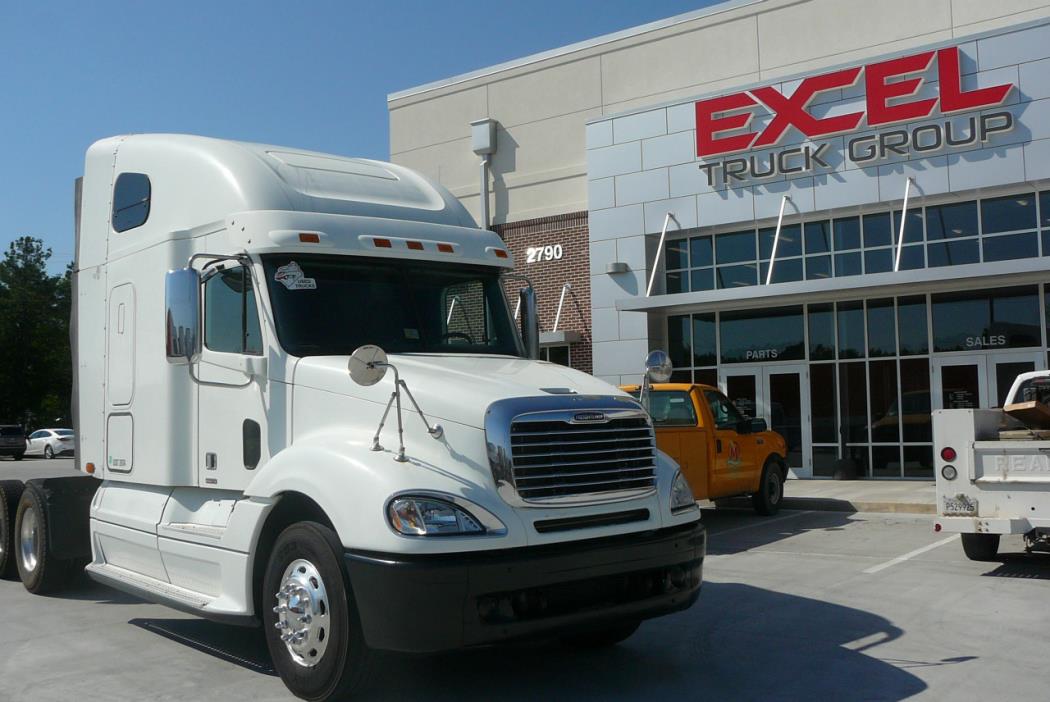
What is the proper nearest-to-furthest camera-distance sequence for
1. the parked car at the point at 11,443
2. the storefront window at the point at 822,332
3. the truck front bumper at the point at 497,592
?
the truck front bumper at the point at 497,592 → the storefront window at the point at 822,332 → the parked car at the point at 11,443

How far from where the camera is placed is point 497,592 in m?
5.03

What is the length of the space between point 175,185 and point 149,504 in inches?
92.4

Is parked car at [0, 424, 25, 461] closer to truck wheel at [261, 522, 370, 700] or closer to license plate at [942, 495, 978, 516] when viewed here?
license plate at [942, 495, 978, 516]

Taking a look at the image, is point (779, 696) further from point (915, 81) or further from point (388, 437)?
point (915, 81)

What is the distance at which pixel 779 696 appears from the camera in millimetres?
5633

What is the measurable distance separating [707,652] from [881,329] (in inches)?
589

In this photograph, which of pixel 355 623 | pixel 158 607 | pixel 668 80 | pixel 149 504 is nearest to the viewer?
pixel 355 623

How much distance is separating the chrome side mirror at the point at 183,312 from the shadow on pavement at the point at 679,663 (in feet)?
6.88

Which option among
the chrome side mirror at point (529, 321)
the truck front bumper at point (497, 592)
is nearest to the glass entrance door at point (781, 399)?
the chrome side mirror at point (529, 321)

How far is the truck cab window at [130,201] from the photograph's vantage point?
25.4 ft

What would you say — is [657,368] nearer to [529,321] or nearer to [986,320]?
[529,321]

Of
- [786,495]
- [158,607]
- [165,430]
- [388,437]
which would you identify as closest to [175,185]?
[165,430]

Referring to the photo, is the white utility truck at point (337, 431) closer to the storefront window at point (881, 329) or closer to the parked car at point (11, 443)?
the storefront window at point (881, 329)

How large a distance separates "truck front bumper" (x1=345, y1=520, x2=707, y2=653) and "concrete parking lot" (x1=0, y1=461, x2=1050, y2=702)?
0.56m
